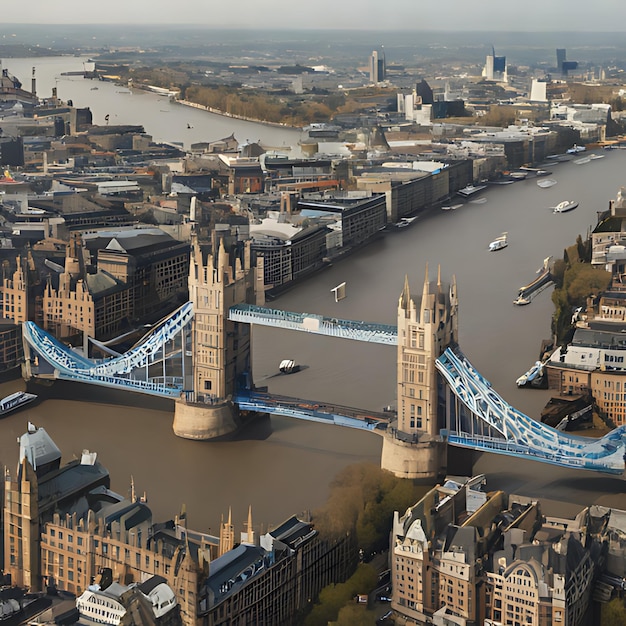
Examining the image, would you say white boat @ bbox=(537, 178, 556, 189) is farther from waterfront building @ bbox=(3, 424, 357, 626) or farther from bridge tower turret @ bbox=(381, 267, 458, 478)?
waterfront building @ bbox=(3, 424, 357, 626)

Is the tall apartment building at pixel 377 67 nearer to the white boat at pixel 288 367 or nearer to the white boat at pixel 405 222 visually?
the white boat at pixel 405 222

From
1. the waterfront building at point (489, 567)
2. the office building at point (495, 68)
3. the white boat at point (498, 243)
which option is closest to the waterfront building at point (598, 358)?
the waterfront building at point (489, 567)

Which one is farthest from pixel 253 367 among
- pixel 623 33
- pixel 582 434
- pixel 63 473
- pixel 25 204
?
pixel 623 33

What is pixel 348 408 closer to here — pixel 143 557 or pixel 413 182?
pixel 143 557

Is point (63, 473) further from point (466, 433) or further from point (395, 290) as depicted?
point (395, 290)

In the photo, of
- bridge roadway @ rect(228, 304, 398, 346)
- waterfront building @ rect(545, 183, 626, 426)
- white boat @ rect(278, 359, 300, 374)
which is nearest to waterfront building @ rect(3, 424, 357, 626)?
bridge roadway @ rect(228, 304, 398, 346)

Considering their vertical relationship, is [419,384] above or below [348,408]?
above

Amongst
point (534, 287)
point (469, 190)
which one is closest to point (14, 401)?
point (534, 287)
